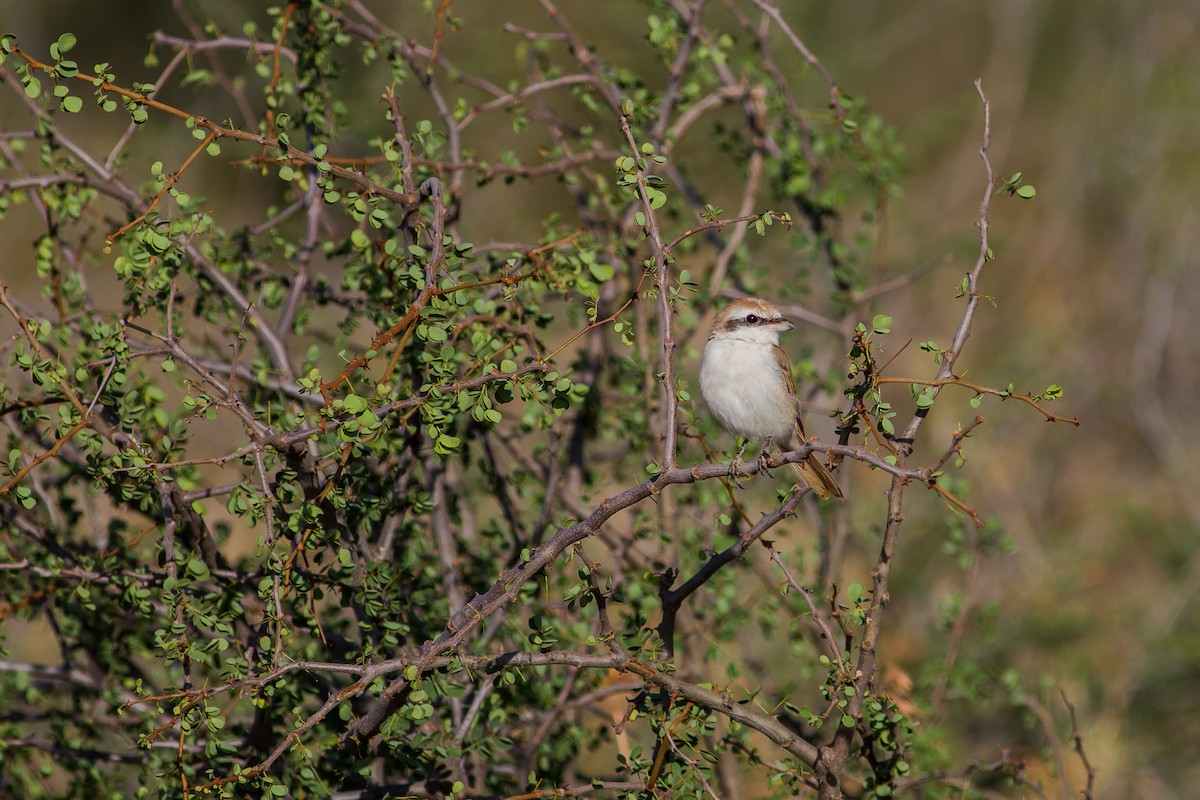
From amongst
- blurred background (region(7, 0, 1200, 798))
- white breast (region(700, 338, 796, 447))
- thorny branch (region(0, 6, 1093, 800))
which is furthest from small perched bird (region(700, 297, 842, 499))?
blurred background (region(7, 0, 1200, 798))

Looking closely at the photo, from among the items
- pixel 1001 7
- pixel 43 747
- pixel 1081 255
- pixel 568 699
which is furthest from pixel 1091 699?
pixel 1001 7

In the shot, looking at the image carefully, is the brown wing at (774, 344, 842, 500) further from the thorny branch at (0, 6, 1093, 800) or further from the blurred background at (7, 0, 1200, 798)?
the blurred background at (7, 0, 1200, 798)

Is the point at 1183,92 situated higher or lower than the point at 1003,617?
higher

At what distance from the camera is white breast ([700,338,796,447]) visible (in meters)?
4.28

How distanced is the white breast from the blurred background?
117 cm

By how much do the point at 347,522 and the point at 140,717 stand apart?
3.76 feet

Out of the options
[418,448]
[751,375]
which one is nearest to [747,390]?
[751,375]

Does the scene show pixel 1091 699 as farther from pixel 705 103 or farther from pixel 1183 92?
pixel 1183 92

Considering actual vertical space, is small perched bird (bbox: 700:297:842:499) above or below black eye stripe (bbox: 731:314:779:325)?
below

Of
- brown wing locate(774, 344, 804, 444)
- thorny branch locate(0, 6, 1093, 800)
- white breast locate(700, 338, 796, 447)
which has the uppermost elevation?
brown wing locate(774, 344, 804, 444)

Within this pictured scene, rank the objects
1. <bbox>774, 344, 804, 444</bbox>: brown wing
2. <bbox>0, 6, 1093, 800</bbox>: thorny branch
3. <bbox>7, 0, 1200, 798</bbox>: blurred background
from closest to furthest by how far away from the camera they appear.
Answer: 1. <bbox>0, 6, 1093, 800</bbox>: thorny branch
2. <bbox>774, 344, 804, 444</bbox>: brown wing
3. <bbox>7, 0, 1200, 798</bbox>: blurred background

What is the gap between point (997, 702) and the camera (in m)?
6.28

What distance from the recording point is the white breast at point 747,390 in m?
4.28

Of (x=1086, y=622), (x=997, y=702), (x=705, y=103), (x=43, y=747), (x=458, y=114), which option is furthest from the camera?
(x=1086, y=622)
